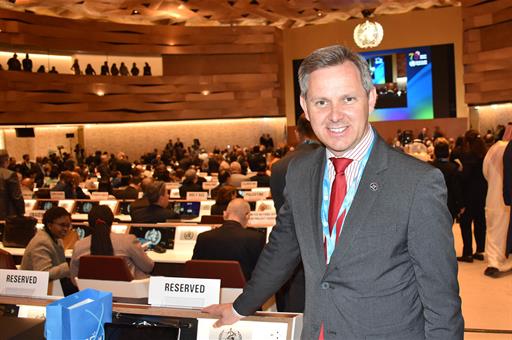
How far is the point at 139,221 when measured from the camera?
7.29 meters

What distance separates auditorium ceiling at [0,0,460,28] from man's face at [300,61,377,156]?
75.1 feet

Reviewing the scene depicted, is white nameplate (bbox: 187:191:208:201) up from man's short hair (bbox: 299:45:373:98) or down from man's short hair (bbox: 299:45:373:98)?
down

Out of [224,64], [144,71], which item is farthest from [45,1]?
[224,64]

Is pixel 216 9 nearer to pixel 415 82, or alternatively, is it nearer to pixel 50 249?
pixel 415 82

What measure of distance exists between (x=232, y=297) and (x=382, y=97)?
2353cm

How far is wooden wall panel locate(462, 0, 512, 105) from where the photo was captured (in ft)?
69.5

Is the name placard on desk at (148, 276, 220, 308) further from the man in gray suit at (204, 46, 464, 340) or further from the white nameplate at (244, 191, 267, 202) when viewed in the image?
the white nameplate at (244, 191, 267, 202)

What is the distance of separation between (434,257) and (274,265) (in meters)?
0.60

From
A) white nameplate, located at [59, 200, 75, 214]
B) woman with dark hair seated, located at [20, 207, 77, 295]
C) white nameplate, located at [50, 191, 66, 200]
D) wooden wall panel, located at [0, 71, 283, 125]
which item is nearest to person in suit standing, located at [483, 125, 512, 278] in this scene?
woman with dark hair seated, located at [20, 207, 77, 295]

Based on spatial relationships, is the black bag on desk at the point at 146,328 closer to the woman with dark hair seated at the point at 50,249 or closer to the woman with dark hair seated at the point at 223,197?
the woman with dark hair seated at the point at 50,249

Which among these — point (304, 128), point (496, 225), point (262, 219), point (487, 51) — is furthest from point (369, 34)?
point (304, 128)

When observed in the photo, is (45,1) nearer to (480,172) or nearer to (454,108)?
(454,108)

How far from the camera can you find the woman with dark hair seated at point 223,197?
7246mm

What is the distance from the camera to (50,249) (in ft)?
18.5
